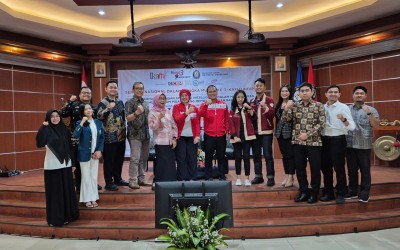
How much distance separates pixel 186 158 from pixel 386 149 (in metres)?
3.71

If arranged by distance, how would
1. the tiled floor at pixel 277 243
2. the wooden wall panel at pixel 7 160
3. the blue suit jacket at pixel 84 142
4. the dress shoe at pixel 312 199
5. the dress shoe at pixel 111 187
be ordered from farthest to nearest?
the wooden wall panel at pixel 7 160, the dress shoe at pixel 111 187, the dress shoe at pixel 312 199, the blue suit jacket at pixel 84 142, the tiled floor at pixel 277 243

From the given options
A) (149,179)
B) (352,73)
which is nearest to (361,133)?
(149,179)

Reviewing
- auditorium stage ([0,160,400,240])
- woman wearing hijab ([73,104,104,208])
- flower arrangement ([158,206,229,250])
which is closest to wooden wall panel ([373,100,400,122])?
auditorium stage ([0,160,400,240])

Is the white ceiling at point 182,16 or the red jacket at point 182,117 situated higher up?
the white ceiling at point 182,16

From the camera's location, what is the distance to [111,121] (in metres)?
4.27

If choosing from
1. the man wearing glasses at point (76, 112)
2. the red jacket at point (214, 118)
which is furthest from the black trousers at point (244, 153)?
the man wearing glasses at point (76, 112)

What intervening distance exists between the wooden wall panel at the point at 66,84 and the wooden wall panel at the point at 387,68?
21.0ft

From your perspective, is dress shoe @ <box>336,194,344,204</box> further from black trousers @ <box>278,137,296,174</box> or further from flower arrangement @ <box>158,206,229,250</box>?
flower arrangement @ <box>158,206,229,250</box>

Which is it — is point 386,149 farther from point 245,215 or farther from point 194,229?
point 194,229

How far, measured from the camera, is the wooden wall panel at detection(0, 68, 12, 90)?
628 centimetres

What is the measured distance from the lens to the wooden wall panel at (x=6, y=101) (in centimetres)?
627

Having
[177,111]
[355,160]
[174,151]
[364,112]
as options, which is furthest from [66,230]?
[364,112]

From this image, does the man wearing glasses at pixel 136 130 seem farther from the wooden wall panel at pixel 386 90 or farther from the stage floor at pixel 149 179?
the wooden wall panel at pixel 386 90

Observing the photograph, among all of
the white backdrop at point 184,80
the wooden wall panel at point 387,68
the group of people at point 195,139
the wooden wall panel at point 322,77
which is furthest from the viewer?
the white backdrop at point 184,80
